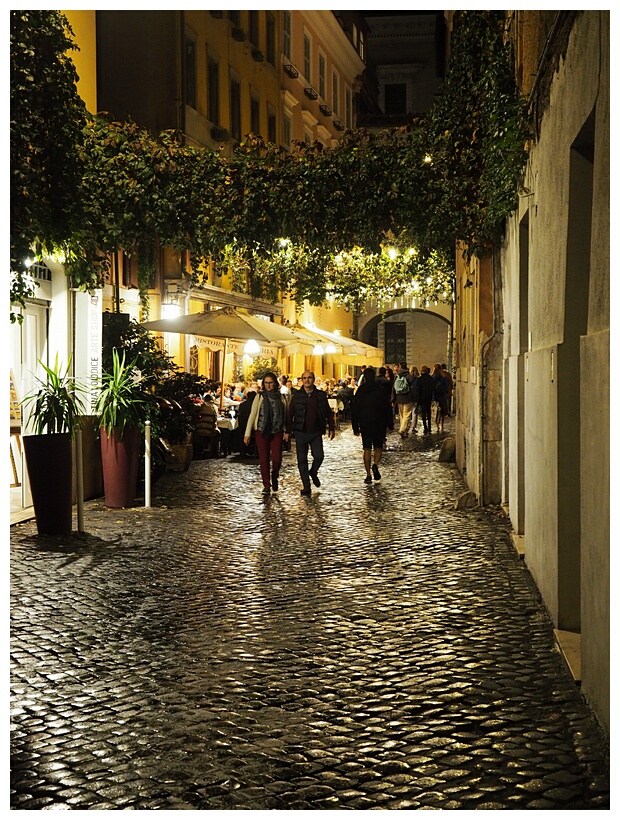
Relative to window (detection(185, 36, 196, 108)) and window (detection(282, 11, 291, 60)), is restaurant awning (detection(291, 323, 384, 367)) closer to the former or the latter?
Answer: window (detection(185, 36, 196, 108))

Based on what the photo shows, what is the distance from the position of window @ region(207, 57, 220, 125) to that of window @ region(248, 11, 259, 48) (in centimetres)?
430

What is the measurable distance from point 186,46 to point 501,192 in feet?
68.1

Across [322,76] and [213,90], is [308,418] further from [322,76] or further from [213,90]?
[322,76]

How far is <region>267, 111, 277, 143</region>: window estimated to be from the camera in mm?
39094

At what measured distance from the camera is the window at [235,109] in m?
34.9

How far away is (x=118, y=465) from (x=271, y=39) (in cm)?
2819

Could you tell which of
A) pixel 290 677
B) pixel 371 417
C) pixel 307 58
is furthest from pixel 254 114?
pixel 290 677

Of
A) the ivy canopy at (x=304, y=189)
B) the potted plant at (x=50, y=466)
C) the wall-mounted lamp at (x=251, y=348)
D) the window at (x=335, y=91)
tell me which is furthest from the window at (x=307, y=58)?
the potted plant at (x=50, y=466)

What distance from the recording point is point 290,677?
6.34 m

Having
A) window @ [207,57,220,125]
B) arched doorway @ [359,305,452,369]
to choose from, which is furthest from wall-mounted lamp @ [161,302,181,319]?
arched doorway @ [359,305,452,369]

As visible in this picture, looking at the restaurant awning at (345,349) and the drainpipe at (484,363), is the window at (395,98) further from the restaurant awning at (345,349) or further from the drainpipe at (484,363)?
the drainpipe at (484,363)

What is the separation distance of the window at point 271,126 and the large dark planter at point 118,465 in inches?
1032

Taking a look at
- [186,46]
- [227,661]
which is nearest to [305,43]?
[186,46]
